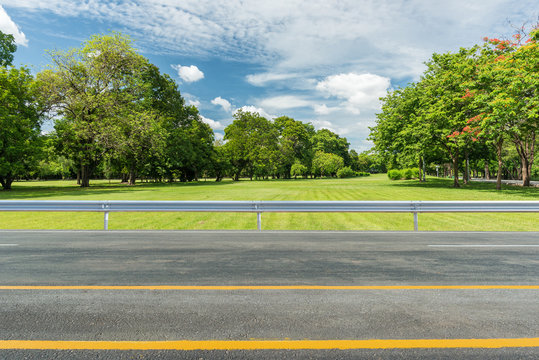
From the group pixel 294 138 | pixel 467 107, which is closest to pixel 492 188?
pixel 467 107

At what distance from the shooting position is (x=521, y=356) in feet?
8.87

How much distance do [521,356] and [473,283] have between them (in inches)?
81.1

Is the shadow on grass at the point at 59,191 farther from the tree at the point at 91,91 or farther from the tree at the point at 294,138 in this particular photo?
the tree at the point at 294,138

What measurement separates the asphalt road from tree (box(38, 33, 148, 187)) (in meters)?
30.1

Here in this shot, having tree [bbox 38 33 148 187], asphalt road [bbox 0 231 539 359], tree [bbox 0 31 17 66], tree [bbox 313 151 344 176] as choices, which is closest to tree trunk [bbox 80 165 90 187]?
tree [bbox 38 33 148 187]

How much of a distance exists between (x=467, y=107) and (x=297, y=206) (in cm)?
2380

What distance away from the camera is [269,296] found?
408 centimetres

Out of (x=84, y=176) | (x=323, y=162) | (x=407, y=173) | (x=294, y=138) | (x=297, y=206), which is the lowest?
(x=297, y=206)

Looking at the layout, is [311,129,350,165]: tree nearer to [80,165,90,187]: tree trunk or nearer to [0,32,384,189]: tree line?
[0,32,384,189]: tree line

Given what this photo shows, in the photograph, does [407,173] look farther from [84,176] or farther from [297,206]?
[297,206]

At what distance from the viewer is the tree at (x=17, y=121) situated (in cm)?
2810

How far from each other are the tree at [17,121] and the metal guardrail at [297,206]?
23492 mm

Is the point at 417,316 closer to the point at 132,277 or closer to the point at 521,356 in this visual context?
the point at 521,356

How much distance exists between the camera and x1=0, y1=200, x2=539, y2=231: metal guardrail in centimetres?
998
